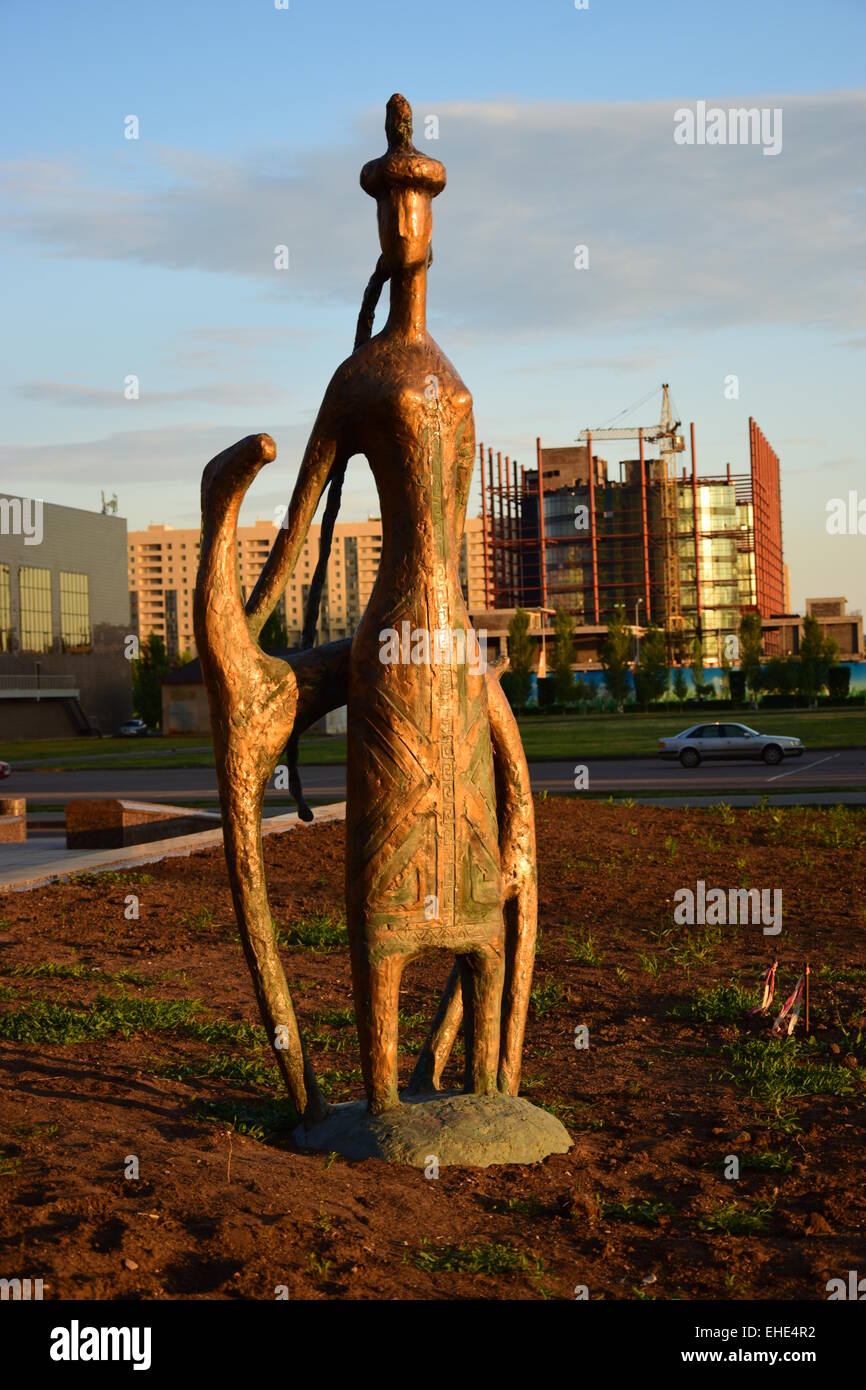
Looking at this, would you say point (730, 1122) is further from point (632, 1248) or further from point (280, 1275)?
point (280, 1275)

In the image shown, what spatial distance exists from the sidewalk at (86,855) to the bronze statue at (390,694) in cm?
677

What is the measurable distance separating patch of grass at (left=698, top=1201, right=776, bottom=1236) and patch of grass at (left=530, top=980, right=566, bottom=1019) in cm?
294

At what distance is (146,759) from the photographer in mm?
37500

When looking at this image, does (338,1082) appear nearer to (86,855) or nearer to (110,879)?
(110,879)

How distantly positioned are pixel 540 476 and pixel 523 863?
→ 9138cm

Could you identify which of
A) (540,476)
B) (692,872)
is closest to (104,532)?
(540,476)

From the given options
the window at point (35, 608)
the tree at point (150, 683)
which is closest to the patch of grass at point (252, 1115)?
the tree at point (150, 683)

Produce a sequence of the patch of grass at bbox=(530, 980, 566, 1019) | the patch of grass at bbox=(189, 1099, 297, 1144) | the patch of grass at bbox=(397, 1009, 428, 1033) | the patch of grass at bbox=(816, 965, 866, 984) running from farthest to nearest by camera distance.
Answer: the patch of grass at bbox=(816, 965, 866, 984)
the patch of grass at bbox=(530, 980, 566, 1019)
the patch of grass at bbox=(397, 1009, 428, 1033)
the patch of grass at bbox=(189, 1099, 297, 1144)

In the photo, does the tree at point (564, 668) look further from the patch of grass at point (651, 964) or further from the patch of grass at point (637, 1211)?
the patch of grass at point (637, 1211)

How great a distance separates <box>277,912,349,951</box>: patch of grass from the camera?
919cm

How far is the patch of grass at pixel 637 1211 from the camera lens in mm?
4430

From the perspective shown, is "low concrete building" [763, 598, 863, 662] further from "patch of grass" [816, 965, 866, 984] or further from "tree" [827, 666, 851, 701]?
"patch of grass" [816, 965, 866, 984]

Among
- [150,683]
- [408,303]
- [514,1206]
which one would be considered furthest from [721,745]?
[150,683]

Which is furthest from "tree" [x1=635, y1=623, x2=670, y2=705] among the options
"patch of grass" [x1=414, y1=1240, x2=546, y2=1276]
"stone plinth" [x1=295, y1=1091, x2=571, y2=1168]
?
"patch of grass" [x1=414, y1=1240, x2=546, y2=1276]
